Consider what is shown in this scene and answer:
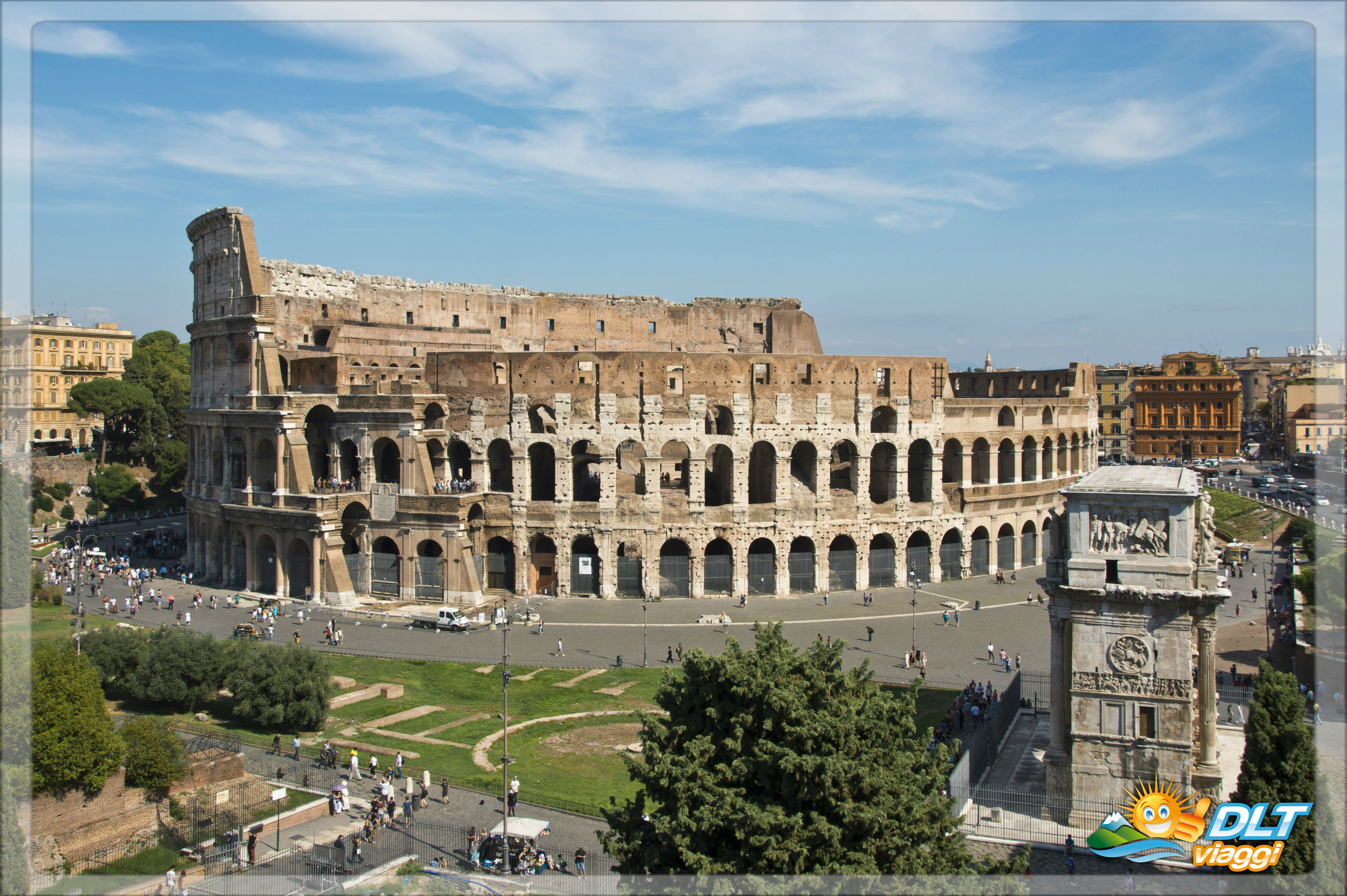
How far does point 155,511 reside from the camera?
7344 centimetres

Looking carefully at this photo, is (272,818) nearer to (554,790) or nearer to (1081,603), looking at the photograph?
(554,790)

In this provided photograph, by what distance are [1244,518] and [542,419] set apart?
1751 inches

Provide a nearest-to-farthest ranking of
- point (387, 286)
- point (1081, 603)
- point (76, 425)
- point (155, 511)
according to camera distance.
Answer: point (1081, 603), point (387, 286), point (155, 511), point (76, 425)

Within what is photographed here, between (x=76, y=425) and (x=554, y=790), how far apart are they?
70631 mm

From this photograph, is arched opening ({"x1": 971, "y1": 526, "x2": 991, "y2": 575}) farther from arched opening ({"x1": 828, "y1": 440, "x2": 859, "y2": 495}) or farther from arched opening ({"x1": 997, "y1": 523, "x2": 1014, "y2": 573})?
arched opening ({"x1": 828, "y1": 440, "x2": 859, "y2": 495})

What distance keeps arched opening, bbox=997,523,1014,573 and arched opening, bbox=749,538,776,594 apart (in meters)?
13.4

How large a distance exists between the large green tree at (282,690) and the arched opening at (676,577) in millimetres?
19962

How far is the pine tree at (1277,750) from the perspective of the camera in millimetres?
18125

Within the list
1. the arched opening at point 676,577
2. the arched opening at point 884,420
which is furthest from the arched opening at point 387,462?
the arched opening at point 884,420

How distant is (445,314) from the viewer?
5894 cm

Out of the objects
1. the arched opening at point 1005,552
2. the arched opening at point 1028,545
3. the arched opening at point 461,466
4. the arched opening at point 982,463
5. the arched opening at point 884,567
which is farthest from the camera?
the arched opening at point 1028,545

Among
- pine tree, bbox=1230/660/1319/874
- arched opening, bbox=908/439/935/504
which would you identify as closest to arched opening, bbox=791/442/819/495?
arched opening, bbox=908/439/935/504

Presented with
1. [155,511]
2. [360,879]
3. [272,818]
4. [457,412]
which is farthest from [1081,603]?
[155,511]

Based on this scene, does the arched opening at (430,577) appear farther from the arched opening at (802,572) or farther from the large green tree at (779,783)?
the large green tree at (779,783)
